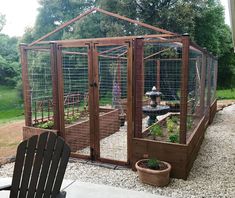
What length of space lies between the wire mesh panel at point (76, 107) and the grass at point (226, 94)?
10995 mm

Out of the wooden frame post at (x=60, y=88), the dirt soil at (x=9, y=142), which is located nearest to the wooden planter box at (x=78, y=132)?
the wooden frame post at (x=60, y=88)

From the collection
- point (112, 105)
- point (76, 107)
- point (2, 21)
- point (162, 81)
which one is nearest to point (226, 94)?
point (162, 81)

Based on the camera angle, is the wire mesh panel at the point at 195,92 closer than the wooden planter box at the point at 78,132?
No

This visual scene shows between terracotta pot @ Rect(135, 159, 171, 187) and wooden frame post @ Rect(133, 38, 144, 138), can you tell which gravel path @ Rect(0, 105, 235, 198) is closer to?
terracotta pot @ Rect(135, 159, 171, 187)

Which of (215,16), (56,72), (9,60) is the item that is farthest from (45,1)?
(56,72)

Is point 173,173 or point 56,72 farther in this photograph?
point 56,72

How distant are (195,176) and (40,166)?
253 centimetres

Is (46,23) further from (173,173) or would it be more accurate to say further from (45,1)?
(173,173)

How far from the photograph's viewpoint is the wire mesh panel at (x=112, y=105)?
4.82 meters

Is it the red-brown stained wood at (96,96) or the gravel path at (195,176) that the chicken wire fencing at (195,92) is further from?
the red-brown stained wood at (96,96)

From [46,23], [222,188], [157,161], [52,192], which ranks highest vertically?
[46,23]

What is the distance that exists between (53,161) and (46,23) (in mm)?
13610

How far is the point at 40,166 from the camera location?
86.0 inches

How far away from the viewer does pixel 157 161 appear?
3689 millimetres
